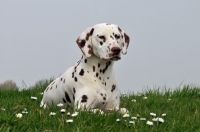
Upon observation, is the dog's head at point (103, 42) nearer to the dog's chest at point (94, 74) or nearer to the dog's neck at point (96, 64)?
the dog's neck at point (96, 64)

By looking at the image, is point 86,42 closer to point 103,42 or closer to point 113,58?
point 103,42

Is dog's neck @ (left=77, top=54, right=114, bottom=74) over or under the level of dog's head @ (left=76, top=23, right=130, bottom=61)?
under

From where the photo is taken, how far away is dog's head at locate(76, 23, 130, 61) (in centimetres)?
677

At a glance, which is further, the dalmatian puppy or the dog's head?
the dalmatian puppy

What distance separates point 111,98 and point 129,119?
46.5 inches

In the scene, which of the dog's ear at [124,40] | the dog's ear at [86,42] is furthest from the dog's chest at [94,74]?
the dog's ear at [124,40]

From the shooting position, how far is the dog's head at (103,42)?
6.77 metres

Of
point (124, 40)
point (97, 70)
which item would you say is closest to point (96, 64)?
point (97, 70)

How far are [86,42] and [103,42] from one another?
1.25 ft

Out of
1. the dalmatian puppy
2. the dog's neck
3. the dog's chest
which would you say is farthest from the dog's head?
the dog's chest

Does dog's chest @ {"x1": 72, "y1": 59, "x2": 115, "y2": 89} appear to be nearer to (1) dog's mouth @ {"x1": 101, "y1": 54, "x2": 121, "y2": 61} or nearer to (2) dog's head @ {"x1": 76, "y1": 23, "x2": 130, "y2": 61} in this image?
(2) dog's head @ {"x1": 76, "y1": 23, "x2": 130, "y2": 61}

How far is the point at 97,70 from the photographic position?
283 inches

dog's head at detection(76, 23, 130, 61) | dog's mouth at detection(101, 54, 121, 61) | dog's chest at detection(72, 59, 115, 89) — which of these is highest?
dog's head at detection(76, 23, 130, 61)

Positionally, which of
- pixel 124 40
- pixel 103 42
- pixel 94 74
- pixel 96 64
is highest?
pixel 124 40
